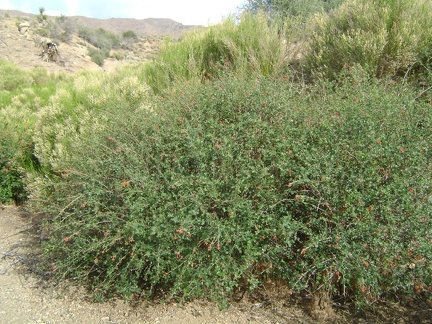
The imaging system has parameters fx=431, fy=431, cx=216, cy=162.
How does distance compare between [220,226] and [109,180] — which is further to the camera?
[109,180]

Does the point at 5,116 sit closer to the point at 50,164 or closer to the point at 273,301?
the point at 50,164

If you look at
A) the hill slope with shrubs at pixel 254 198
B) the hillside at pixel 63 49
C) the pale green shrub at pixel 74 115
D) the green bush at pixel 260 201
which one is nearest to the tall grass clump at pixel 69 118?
the pale green shrub at pixel 74 115

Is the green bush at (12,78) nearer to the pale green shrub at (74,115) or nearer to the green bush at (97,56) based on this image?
the pale green shrub at (74,115)

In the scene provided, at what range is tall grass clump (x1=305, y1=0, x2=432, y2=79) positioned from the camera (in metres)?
6.53

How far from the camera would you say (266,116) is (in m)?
4.72

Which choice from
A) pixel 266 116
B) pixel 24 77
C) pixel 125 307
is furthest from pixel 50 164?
pixel 24 77

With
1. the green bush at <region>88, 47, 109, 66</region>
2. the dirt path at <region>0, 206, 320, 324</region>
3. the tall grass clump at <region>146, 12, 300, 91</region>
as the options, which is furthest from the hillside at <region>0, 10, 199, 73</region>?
the dirt path at <region>0, 206, 320, 324</region>

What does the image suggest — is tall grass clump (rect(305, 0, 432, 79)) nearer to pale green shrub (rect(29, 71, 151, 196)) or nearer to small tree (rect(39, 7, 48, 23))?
pale green shrub (rect(29, 71, 151, 196))

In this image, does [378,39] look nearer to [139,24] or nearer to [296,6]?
[296,6]

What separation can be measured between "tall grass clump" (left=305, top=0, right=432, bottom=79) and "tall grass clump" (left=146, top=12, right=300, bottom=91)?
656 mm

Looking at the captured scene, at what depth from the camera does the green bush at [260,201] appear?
144 inches

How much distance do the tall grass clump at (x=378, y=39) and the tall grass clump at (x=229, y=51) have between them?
0.66 metres

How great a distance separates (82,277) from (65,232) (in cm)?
60

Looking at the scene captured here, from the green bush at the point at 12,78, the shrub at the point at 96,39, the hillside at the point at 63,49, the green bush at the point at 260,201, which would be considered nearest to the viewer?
the green bush at the point at 260,201
